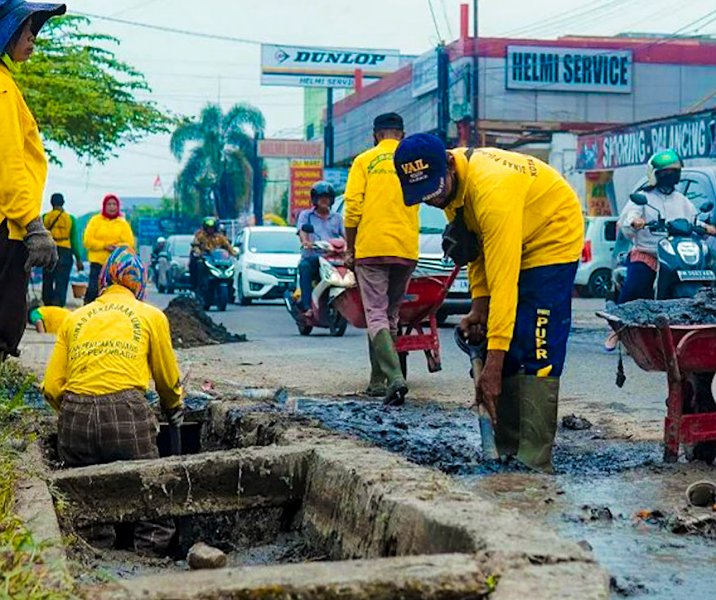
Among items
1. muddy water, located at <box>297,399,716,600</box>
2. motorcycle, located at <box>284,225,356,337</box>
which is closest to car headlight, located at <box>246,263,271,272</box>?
motorcycle, located at <box>284,225,356,337</box>

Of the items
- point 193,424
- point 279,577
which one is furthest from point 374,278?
point 279,577

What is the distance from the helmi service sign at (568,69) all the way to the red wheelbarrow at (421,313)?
34.2m

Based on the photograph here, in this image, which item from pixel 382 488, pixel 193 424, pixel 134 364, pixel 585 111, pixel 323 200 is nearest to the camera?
pixel 382 488

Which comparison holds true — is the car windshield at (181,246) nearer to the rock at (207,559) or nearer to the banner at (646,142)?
the banner at (646,142)

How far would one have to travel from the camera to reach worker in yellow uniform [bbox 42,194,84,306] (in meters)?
20.7

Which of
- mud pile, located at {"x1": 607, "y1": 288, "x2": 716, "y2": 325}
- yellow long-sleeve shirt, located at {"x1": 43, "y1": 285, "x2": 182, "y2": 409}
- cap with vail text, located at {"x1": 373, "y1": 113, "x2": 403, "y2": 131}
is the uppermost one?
cap with vail text, located at {"x1": 373, "y1": 113, "x2": 403, "y2": 131}

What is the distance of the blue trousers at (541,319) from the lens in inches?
247

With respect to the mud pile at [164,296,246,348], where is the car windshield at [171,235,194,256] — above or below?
above

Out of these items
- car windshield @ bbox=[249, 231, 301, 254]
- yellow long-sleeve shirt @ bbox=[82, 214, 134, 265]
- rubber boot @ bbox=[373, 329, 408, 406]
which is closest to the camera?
rubber boot @ bbox=[373, 329, 408, 406]

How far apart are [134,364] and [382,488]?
205cm

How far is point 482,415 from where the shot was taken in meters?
6.42

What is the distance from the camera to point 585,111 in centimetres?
4588

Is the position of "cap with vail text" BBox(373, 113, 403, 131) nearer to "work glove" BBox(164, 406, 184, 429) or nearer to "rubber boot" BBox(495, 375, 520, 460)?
"work glove" BBox(164, 406, 184, 429)

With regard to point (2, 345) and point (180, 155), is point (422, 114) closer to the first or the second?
point (180, 155)
